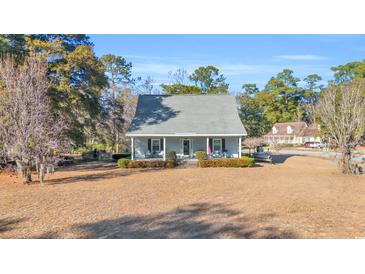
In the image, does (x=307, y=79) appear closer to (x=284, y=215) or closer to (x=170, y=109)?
(x=170, y=109)

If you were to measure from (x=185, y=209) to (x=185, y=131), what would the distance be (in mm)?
16210

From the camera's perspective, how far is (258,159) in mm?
29000

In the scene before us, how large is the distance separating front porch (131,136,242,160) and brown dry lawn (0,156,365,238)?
34.4ft

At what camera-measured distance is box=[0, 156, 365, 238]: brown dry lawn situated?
755cm

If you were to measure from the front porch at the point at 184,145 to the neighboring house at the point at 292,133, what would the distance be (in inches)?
1452

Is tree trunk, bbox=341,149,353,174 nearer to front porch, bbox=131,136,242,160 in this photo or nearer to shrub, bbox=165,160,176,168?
front porch, bbox=131,136,242,160

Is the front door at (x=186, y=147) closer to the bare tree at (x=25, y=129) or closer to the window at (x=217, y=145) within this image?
the window at (x=217, y=145)

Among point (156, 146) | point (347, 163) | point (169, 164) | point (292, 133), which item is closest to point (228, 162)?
point (169, 164)

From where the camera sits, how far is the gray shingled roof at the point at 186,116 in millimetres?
26062

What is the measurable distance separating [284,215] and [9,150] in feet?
42.5

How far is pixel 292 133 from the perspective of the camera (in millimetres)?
65312

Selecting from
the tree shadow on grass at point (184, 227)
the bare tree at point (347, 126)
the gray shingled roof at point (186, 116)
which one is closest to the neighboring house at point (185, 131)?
the gray shingled roof at point (186, 116)

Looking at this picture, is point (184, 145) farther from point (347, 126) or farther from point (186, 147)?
point (347, 126)
